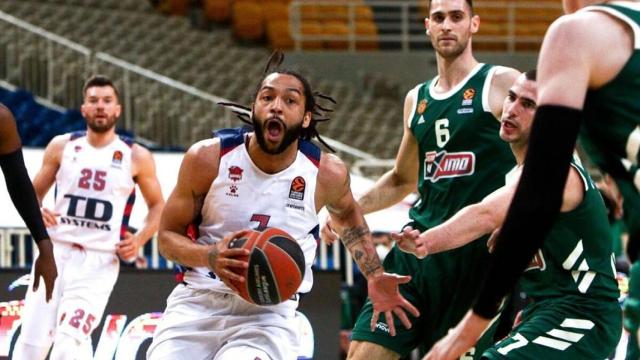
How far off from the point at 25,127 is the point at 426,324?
31.4ft

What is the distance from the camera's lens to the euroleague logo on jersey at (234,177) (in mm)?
5520

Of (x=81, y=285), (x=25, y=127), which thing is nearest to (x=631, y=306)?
(x=81, y=285)

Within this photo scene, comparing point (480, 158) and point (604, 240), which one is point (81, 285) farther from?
point (604, 240)

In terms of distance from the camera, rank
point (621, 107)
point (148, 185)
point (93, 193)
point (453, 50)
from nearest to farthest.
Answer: point (621, 107) → point (453, 50) → point (93, 193) → point (148, 185)

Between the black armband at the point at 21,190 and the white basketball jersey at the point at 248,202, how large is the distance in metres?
0.73

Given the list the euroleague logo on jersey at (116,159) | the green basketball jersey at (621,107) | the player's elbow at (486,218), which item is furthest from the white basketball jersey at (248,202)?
the euroleague logo on jersey at (116,159)

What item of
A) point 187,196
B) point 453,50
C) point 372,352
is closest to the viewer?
point 187,196

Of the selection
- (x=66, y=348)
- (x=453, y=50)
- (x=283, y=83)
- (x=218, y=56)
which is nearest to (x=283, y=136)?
(x=283, y=83)

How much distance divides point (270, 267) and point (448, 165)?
175 cm

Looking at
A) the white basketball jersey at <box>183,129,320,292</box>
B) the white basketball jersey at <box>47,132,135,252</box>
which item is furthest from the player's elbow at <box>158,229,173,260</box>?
the white basketball jersey at <box>47,132,135,252</box>

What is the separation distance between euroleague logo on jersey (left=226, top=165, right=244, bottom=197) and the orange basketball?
418 mm

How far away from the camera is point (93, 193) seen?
8.80 metres

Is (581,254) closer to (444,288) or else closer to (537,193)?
(444,288)

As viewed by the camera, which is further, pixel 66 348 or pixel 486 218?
pixel 66 348
